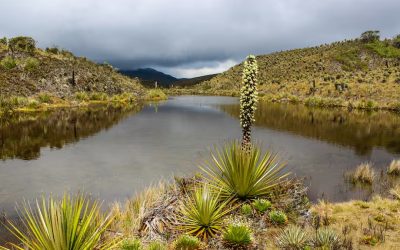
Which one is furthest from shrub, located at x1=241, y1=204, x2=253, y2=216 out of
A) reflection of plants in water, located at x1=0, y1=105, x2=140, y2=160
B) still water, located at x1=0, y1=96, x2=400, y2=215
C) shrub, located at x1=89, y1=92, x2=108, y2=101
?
shrub, located at x1=89, y1=92, x2=108, y2=101

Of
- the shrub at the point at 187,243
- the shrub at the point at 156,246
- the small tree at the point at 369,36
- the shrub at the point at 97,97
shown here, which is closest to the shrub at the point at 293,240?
the shrub at the point at 187,243

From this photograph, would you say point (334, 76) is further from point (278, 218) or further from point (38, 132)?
point (278, 218)

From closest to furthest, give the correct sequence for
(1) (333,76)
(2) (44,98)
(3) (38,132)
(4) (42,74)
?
(3) (38,132) → (2) (44,98) → (4) (42,74) → (1) (333,76)

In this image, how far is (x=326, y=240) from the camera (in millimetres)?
7633

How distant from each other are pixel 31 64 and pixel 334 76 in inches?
2634

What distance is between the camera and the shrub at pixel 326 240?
7.56 meters

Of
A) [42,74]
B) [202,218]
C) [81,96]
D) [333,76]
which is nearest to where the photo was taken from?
[202,218]

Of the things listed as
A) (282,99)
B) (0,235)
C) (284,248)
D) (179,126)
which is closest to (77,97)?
(179,126)

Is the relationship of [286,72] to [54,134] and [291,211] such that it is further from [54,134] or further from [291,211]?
[291,211]

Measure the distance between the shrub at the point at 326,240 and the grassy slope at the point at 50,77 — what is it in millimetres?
51955

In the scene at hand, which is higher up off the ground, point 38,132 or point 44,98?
point 44,98

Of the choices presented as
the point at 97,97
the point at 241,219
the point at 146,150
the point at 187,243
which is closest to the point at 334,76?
the point at 97,97

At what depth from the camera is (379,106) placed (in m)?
52.4

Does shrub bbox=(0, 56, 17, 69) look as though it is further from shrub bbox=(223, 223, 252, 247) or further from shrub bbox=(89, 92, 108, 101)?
shrub bbox=(223, 223, 252, 247)
